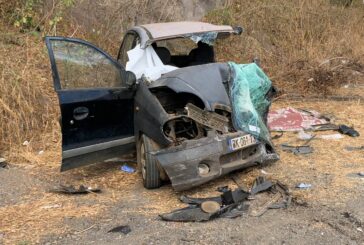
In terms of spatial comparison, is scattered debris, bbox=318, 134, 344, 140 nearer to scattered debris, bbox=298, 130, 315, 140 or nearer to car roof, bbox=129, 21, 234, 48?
scattered debris, bbox=298, 130, 315, 140

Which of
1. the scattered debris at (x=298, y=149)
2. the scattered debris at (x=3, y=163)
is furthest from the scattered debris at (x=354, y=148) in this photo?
the scattered debris at (x=3, y=163)

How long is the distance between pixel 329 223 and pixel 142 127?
235 cm

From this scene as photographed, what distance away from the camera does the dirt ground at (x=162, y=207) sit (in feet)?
13.4

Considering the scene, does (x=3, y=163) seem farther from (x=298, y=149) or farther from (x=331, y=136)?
(x=331, y=136)

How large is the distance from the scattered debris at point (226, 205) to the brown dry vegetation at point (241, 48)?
315 centimetres

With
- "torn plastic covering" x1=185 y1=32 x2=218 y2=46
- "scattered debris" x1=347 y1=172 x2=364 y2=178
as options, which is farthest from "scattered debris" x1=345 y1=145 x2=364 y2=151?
"torn plastic covering" x1=185 y1=32 x2=218 y2=46

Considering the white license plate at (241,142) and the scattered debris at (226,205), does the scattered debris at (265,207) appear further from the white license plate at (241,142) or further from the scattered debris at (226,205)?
the white license plate at (241,142)

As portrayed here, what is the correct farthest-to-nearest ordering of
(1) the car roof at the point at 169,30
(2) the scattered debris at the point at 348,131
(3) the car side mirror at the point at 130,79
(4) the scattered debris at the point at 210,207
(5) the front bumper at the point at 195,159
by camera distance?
1. (2) the scattered debris at the point at 348,131
2. (1) the car roof at the point at 169,30
3. (3) the car side mirror at the point at 130,79
4. (5) the front bumper at the point at 195,159
5. (4) the scattered debris at the point at 210,207

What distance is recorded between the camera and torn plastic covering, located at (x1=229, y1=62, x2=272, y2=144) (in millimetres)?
5312

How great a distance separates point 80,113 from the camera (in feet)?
17.4

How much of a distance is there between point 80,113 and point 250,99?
209 centimetres

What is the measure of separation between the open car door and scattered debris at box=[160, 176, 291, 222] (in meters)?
1.29

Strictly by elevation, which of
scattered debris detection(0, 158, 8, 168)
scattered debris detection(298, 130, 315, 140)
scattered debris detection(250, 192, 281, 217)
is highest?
scattered debris detection(250, 192, 281, 217)

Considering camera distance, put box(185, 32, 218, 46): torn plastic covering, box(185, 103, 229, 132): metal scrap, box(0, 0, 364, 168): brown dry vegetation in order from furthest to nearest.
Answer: box(0, 0, 364, 168): brown dry vegetation → box(185, 32, 218, 46): torn plastic covering → box(185, 103, 229, 132): metal scrap
